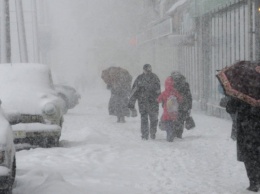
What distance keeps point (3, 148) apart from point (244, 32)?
1102 cm

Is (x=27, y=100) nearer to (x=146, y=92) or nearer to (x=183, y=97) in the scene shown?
(x=146, y=92)

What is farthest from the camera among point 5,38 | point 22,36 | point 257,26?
point 22,36

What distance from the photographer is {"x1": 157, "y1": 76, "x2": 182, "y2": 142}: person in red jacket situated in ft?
40.6

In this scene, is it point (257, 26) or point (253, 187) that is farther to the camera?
point (257, 26)

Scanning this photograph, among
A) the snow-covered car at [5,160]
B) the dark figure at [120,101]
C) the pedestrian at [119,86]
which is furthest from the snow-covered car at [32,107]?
the dark figure at [120,101]

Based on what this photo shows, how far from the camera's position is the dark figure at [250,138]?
737cm

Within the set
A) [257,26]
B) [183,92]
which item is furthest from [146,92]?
[257,26]

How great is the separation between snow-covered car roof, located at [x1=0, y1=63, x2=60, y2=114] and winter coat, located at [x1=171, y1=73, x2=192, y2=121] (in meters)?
2.55

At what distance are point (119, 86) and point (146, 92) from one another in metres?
5.48

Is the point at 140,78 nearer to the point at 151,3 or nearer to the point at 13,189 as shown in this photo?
the point at 13,189

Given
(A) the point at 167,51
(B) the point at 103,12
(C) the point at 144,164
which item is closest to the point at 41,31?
(B) the point at 103,12

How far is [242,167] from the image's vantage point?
30.5 feet

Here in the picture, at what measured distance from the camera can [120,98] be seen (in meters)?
18.3

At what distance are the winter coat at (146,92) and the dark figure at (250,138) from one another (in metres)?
5.30
